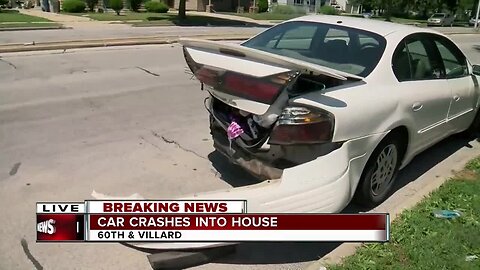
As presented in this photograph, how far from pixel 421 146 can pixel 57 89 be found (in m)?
5.95

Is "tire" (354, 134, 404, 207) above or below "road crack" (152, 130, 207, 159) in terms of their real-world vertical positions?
above

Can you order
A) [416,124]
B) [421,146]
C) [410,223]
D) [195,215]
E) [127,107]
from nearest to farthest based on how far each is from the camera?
1. [195,215]
2. [410,223]
3. [416,124]
4. [421,146]
5. [127,107]

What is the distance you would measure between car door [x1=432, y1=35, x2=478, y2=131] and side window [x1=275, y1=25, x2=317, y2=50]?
1408mm

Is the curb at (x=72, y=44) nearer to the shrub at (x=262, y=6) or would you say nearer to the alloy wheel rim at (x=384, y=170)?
the alloy wheel rim at (x=384, y=170)

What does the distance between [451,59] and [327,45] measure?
1.76 meters

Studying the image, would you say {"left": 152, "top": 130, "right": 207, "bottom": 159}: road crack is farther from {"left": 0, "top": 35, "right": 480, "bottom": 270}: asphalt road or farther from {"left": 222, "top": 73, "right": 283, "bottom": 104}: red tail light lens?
{"left": 222, "top": 73, "right": 283, "bottom": 104}: red tail light lens

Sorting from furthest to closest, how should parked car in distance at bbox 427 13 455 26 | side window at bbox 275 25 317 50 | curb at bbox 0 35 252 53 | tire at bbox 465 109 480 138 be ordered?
parked car in distance at bbox 427 13 455 26
curb at bbox 0 35 252 53
tire at bbox 465 109 480 138
side window at bbox 275 25 317 50

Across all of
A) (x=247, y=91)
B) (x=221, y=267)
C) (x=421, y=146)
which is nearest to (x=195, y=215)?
(x=221, y=267)

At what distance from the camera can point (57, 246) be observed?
10.5ft

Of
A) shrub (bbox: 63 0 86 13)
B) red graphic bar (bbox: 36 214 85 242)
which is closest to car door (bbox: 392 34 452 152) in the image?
red graphic bar (bbox: 36 214 85 242)

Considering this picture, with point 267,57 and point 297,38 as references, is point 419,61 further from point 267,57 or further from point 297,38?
point 267,57

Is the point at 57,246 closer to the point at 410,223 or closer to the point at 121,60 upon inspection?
the point at 410,223

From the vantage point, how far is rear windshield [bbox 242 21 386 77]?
13.1 ft

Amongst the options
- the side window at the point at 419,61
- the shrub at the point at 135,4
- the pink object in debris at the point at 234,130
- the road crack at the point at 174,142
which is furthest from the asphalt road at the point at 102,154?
the shrub at the point at 135,4
